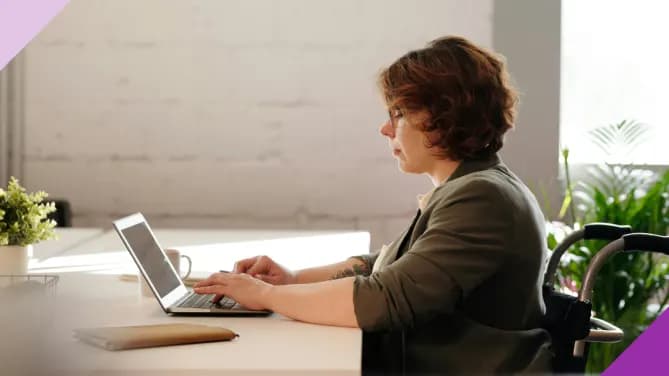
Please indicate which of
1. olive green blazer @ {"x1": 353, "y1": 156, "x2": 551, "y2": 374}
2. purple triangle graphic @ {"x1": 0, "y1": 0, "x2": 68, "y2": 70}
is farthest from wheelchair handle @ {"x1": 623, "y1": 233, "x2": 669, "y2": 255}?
purple triangle graphic @ {"x1": 0, "y1": 0, "x2": 68, "y2": 70}

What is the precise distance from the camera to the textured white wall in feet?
12.3

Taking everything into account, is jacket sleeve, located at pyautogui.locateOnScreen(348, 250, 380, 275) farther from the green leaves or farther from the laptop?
the green leaves

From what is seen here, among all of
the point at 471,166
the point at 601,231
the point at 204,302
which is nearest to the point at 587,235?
the point at 601,231

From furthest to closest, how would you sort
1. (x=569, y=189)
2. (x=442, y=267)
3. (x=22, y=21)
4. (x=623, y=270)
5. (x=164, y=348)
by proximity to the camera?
(x=22, y=21) → (x=569, y=189) → (x=623, y=270) → (x=442, y=267) → (x=164, y=348)

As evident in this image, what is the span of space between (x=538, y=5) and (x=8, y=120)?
7.10 feet

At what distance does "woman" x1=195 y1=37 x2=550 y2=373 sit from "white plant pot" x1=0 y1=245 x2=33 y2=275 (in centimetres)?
45

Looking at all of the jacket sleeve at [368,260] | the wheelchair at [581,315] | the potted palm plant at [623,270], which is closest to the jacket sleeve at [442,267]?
the wheelchair at [581,315]

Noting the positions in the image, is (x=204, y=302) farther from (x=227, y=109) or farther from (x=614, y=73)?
(x=614, y=73)

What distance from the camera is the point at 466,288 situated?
62.0 inches

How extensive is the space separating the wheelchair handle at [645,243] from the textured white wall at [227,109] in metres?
1.92

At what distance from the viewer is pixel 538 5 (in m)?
→ 3.72

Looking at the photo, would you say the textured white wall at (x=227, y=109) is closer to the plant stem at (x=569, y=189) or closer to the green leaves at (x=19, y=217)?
the plant stem at (x=569, y=189)

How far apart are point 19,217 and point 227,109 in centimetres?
195

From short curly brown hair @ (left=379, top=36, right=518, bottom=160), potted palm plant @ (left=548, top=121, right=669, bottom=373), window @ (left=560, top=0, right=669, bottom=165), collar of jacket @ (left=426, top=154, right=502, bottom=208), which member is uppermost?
window @ (left=560, top=0, right=669, bottom=165)
